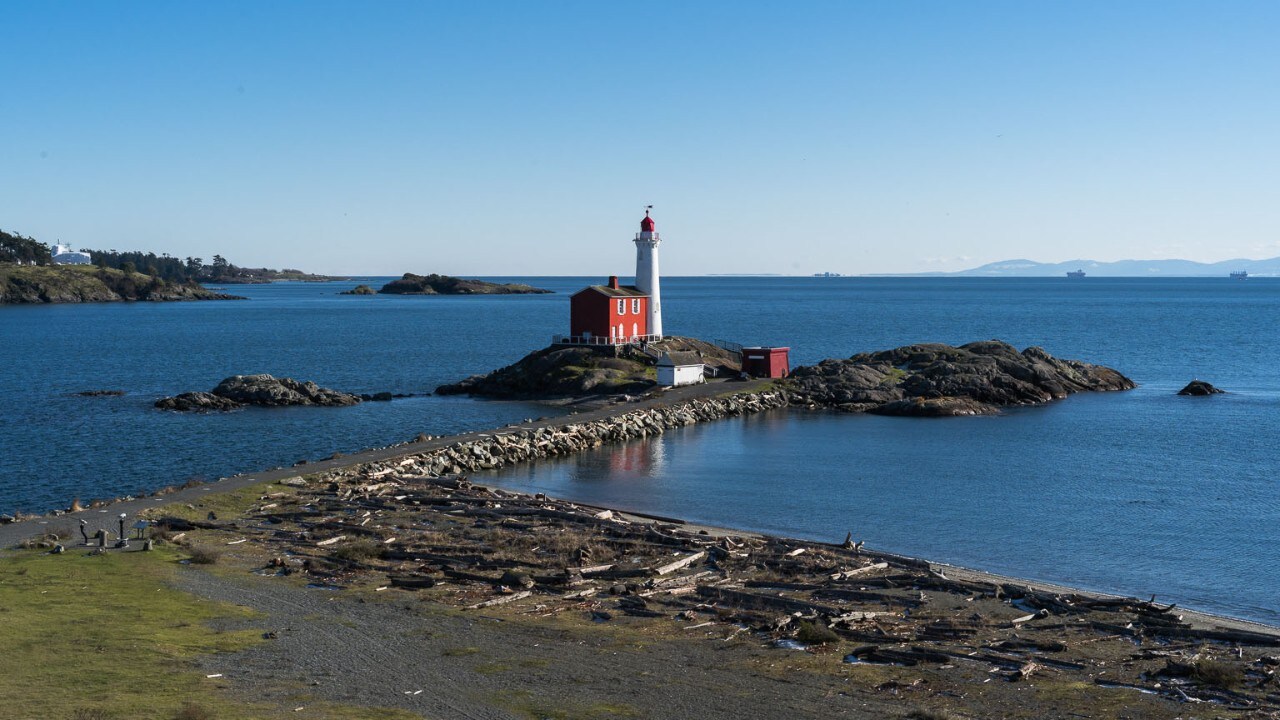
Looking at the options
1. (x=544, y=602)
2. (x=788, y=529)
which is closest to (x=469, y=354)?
(x=788, y=529)

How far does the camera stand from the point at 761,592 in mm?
23719

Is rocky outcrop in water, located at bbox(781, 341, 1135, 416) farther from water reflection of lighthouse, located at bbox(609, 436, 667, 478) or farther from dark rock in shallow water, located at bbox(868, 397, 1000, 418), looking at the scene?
water reflection of lighthouse, located at bbox(609, 436, 667, 478)

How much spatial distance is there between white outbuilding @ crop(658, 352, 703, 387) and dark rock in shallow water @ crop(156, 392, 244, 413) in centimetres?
2514

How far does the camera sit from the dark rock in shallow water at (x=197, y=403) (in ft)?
204

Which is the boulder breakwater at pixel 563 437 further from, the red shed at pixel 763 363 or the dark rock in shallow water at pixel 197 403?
the dark rock in shallow water at pixel 197 403

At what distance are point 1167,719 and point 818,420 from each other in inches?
1787

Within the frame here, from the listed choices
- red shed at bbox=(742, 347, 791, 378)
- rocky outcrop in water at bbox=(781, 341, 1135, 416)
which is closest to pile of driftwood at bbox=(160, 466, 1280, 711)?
rocky outcrop in water at bbox=(781, 341, 1135, 416)

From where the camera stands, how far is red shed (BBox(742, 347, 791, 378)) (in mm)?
72812

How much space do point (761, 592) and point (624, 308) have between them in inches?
1957

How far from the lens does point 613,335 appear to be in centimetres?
7188

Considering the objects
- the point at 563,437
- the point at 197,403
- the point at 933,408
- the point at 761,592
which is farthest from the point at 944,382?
the point at 761,592

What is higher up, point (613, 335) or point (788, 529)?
point (613, 335)

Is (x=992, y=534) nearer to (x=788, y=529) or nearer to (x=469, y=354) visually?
(x=788, y=529)

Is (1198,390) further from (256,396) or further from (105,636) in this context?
(105,636)
